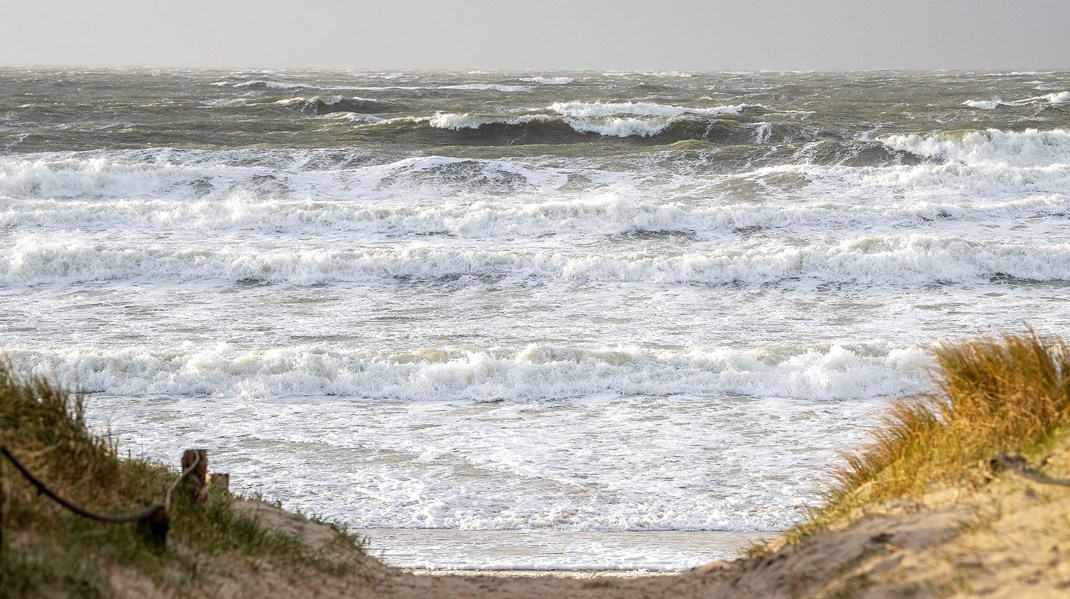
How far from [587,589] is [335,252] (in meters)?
13.1

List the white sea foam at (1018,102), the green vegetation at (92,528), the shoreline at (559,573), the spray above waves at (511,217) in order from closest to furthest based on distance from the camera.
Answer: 1. the green vegetation at (92,528)
2. the shoreline at (559,573)
3. the spray above waves at (511,217)
4. the white sea foam at (1018,102)

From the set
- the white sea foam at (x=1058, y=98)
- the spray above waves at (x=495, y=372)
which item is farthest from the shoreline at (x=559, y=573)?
the white sea foam at (x=1058, y=98)


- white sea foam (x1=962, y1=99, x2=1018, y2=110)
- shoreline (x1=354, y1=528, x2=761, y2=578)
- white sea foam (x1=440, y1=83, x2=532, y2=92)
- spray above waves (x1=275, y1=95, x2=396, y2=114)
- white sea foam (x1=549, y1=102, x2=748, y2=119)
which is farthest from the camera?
white sea foam (x1=440, y1=83, x2=532, y2=92)

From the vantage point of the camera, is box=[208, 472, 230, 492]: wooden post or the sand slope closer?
the sand slope

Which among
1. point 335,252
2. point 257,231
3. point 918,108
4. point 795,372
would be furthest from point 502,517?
point 918,108

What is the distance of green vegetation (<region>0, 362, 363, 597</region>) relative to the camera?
134 inches

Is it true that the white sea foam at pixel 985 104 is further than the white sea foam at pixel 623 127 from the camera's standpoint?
Yes

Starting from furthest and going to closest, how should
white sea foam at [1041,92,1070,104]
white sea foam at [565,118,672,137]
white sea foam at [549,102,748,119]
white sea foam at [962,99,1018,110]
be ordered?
white sea foam at [1041,92,1070,104] → white sea foam at [962,99,1018,110] → white sea foam at [549,102,748,119] → white sea foam at [565,118,672,137]

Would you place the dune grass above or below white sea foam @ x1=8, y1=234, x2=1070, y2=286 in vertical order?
above

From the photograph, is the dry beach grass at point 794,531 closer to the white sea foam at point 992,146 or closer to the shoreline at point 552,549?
the shoreline at point 552,549

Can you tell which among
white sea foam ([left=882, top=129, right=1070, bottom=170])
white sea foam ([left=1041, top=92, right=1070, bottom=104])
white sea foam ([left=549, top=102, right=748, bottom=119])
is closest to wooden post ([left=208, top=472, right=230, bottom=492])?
white sea foam ([left=882, top=129, right=1070, bottom=170])

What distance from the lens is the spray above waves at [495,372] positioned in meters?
11.1

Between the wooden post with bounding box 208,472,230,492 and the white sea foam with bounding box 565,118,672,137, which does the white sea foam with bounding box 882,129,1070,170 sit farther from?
the wooden post with bounding box 208,472,230,492

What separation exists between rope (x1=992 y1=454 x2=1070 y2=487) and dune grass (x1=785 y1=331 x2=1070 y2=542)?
0.80 ft
